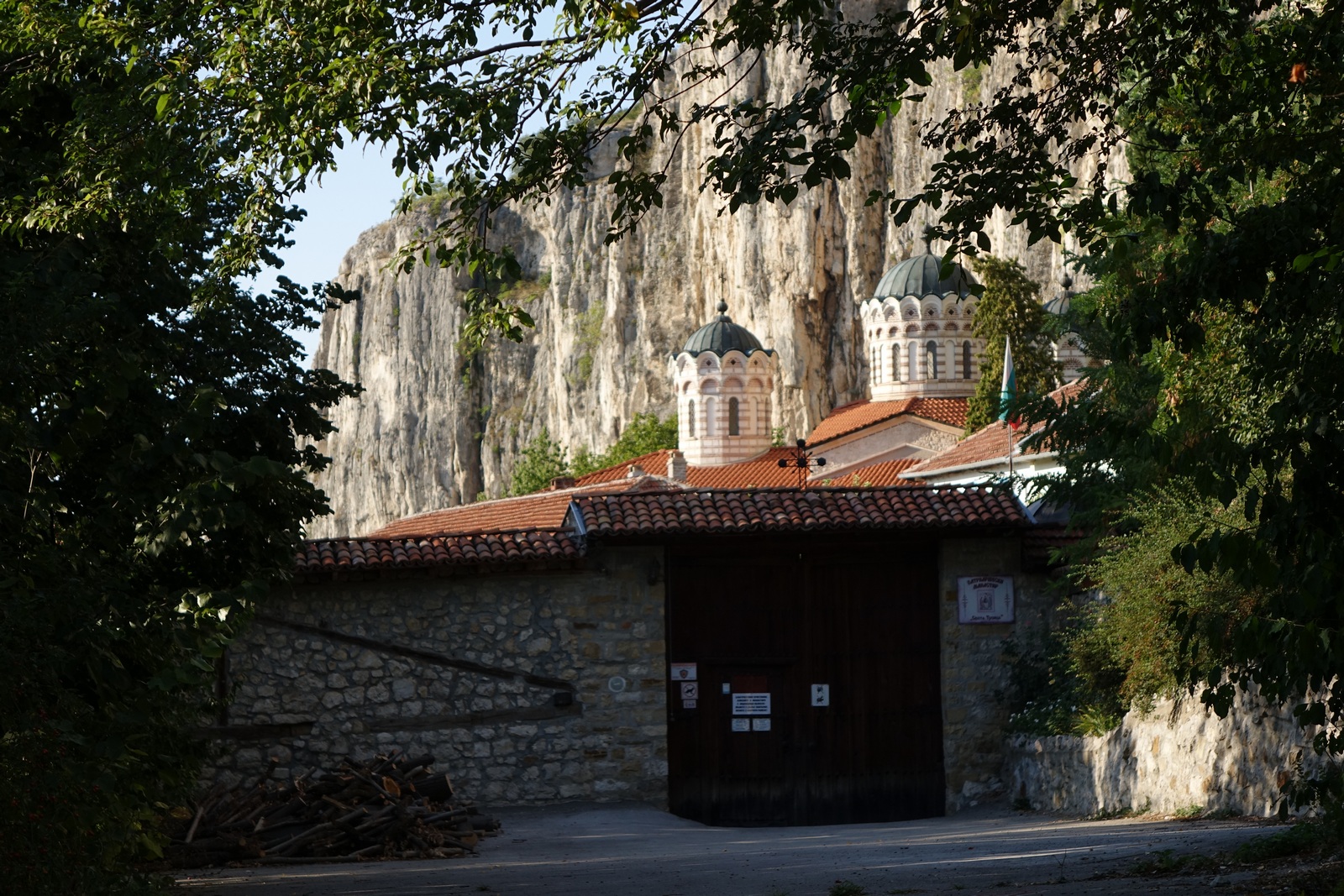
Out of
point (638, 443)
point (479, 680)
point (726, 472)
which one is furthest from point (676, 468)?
point (479, 680)

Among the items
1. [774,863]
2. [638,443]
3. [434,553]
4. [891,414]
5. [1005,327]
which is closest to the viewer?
[774,863]

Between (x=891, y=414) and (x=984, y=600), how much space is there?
34.3 m

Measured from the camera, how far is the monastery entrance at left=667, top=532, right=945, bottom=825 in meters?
14.4

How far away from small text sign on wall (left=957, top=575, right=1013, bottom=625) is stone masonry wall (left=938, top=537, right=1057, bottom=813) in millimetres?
54

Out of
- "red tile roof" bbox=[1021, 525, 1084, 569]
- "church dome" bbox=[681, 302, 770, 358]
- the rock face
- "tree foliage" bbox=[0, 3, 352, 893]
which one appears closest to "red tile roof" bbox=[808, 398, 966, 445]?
"church dome" bbox=[681, 302, 770, 358]

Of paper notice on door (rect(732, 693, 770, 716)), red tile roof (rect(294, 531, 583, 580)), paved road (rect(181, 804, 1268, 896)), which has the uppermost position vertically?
red tile roof (rect(294, 531, 583, 580))

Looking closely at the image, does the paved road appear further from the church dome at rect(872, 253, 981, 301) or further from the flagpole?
the church dome at rect(872, 253, 981, 301)

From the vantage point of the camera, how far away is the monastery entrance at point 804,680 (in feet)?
47.1

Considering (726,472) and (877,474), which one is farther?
(726,472)

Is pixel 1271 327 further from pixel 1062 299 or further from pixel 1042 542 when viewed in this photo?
pixel 1062 299

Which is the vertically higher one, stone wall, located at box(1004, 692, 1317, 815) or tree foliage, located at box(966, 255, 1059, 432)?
tree foliage, located at box(966, 255, 1059, 432)

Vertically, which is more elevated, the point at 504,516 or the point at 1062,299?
the point at 1062,299

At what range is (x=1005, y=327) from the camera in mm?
40594

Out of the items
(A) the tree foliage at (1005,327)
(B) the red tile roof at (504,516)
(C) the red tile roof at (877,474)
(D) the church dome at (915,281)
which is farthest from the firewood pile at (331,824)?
(D) the church dome at (915,281)
